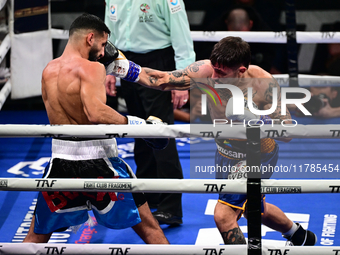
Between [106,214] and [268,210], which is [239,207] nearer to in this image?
[268,210]

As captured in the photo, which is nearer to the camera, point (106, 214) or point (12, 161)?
point (106, 214)

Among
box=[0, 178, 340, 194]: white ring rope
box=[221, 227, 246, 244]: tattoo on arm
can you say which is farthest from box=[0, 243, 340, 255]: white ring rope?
box=[221, 227, 246, 244]: tattoo on arm

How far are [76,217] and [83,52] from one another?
80 cm

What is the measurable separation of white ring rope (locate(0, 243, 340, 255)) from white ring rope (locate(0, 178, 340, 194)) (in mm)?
215

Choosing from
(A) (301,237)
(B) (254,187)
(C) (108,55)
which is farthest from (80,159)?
(A) (301,237)

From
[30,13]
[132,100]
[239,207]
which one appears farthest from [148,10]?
[30,13]

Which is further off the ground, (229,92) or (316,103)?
(229,92)

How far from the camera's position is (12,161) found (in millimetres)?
4012

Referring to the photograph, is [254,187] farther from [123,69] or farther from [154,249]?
[123,69]

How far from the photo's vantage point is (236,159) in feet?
7.79

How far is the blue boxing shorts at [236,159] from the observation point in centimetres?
229

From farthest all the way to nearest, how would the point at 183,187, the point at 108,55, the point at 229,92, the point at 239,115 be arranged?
the point at 229,92 < the point at 108,55 < the point at 239,115 < the point at 183,187

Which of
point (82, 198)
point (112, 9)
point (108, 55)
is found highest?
point (112, 9)

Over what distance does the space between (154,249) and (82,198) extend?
1.83 ft
